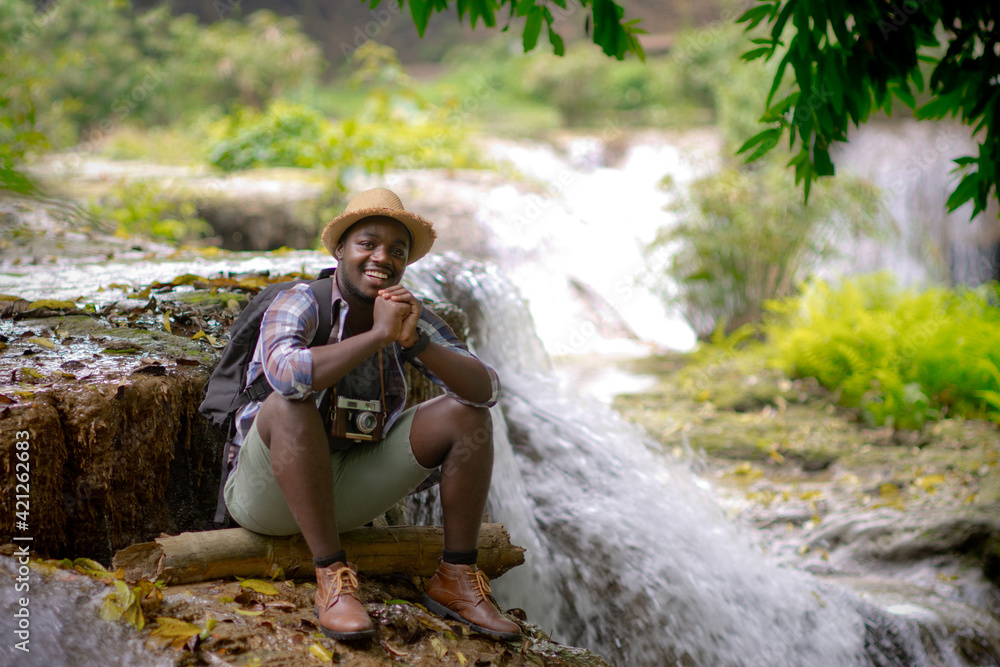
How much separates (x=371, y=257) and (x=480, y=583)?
1090 mm

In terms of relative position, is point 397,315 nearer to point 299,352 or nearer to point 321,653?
point 299,352

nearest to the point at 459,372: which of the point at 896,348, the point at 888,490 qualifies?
the point at 888,490

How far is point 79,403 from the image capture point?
2359 mm

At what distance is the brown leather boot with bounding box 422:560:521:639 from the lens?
7.88 feet

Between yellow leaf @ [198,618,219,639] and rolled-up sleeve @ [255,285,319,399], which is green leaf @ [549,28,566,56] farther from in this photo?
yellow leaf @ [198,618,219,639]

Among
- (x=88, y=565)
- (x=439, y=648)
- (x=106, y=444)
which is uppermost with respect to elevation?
(x=106, y=444)

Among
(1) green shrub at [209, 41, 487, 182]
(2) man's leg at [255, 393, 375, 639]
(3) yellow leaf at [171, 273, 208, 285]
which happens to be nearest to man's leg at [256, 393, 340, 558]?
(2) man's leg at [255, 393, 375, 639]

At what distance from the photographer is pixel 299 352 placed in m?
2.07

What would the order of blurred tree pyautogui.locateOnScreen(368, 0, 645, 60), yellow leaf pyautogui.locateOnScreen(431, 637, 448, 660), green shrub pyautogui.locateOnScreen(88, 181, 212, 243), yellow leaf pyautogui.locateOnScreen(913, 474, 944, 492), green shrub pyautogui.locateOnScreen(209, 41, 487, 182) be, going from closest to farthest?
blurred tree pyautogui.locateOnScreen(368, 0, 645, 60) < yellow leaf pyautogui.locateOnScreen(431, 637, 448, 660) < yellow leaf pyautogui.locateOnScreen(913, 474, 944, 492) < green shrub pyautogui.locateOnScreen(88, 181, 212, 243) < green shrub pyautogui.locateOnScreen(209, 41, 487, 182)

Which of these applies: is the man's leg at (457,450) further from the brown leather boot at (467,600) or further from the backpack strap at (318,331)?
the backpack strap at (318,331)

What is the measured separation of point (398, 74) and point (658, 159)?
4.77 meters

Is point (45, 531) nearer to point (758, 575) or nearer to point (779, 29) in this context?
point (779, 29)

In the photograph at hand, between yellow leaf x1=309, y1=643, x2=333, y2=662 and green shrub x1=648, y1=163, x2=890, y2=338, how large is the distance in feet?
25.0

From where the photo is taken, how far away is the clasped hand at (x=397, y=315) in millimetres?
2123
